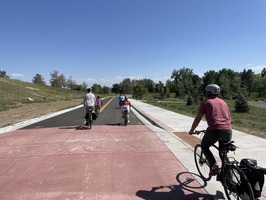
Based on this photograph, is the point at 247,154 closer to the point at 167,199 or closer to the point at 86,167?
the point at 167,199

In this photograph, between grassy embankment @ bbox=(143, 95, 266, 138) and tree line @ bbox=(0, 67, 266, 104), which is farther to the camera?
tree line @ bbox=(0, 67, 266, 104)

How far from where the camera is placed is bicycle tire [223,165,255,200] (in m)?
3.82

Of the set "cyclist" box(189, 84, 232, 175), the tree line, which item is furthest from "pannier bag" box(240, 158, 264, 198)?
the tree line

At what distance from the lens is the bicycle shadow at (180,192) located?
15.4 ft

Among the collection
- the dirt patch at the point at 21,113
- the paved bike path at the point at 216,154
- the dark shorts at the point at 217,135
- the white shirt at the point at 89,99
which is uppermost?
the white shirt at the point at 89,99

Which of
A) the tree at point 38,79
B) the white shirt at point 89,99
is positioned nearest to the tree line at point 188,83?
the tree at point 38,79

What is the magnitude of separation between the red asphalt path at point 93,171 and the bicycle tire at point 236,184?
52cm

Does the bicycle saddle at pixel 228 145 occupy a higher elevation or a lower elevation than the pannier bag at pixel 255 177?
higher

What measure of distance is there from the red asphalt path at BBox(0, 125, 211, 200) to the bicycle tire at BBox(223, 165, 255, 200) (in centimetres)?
52

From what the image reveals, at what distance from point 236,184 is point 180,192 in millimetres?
1120

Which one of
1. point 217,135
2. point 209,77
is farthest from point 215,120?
point 209,77

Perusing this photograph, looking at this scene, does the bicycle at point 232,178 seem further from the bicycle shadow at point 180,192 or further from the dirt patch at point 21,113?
the dirt patch at point 21,113

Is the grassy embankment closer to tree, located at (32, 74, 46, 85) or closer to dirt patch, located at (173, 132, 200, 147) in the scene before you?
dirt patch, located at (173, 132, 200, 147)

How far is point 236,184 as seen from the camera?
4129 millimetres
